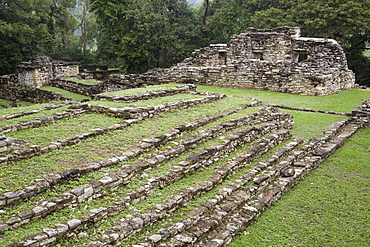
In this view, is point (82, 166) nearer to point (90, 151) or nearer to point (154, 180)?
point (90, 151)

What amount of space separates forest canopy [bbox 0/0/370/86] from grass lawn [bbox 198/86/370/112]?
36.5ft

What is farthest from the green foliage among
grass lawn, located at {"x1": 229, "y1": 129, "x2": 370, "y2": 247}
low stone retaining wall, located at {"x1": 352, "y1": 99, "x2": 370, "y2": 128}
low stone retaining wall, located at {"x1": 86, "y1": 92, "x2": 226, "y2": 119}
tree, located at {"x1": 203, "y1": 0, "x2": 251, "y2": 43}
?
grass lawn, located at {"x1": 229, "y1": 129, "x2": 370, "y2": 247}

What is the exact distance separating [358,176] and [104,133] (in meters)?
6.54

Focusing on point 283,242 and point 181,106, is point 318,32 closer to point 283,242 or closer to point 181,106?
point 181,106

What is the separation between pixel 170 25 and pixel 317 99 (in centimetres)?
2032

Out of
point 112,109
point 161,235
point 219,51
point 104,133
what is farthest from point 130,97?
point 219,51

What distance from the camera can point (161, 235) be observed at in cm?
508

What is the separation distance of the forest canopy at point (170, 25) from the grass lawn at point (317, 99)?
11113 millimetres

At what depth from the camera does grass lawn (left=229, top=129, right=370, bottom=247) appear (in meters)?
5.62

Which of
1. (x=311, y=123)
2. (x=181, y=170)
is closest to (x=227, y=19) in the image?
(x=311, y=123)

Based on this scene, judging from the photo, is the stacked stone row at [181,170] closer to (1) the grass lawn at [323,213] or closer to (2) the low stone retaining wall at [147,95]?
(1) the grass lawn at [323,213]

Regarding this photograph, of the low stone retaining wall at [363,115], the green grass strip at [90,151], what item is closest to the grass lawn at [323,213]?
the green grass strip at [90,151]

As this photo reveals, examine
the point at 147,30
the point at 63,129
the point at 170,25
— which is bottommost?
the point at 63,129

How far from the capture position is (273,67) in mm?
17219
